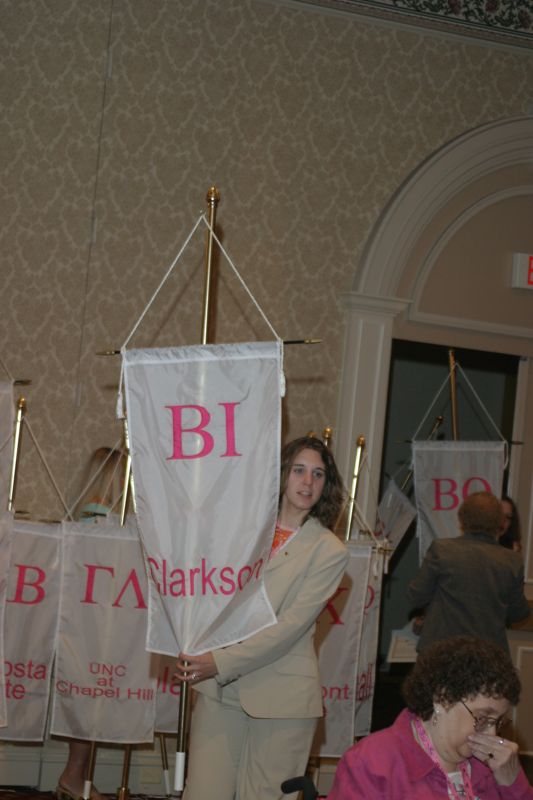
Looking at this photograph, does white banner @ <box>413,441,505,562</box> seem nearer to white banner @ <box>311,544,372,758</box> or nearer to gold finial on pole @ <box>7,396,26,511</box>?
white banner @ <box>311,544,372,758</box>

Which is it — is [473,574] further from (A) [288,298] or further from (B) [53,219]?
(B) [53,219]

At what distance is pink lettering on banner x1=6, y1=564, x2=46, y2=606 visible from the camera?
4543 mm

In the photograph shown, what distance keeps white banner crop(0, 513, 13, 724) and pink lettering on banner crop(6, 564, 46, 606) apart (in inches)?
4.7

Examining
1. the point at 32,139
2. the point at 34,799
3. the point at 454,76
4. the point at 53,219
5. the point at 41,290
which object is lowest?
the point at 34,799

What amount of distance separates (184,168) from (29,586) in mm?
2141

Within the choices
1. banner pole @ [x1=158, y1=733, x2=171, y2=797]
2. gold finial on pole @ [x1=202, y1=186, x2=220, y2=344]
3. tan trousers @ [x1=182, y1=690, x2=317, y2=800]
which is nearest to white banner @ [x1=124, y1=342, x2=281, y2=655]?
gold finial on pole @ [x1=202, y1=186, x2=220, y2=344]

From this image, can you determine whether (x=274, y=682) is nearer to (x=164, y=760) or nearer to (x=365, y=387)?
(x=164, y=760)

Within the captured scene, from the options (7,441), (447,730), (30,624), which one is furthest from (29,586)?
(447,730)

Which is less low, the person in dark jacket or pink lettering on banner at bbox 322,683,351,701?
the person in dark jacket

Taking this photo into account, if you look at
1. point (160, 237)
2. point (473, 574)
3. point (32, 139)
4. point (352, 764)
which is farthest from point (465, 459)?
point (352, 764)

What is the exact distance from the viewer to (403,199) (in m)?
5.96

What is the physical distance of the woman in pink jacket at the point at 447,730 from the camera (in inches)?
95.6

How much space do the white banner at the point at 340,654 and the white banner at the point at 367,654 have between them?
9 centimetres

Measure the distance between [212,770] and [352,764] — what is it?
3.15 ft
